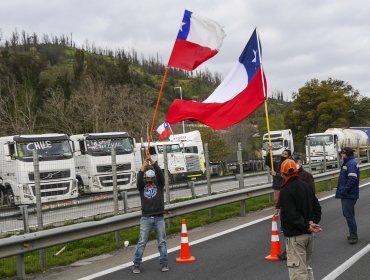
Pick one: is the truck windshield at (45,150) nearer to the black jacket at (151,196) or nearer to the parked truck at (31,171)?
the parked truck at (31,171)

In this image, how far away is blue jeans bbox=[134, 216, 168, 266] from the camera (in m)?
7.89

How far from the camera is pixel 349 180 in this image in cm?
969

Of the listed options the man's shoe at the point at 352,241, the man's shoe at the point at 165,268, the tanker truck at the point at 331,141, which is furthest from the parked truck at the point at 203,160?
the man's shoe at the point at 165,268

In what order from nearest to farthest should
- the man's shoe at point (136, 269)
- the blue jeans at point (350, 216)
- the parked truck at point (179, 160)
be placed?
the man's shoe at point (136, 269) < the blue jeans at point (350, 216) < the parked truck at point (179, 160)

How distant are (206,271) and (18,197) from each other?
432 inches

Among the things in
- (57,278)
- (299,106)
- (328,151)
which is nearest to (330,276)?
(57,278)

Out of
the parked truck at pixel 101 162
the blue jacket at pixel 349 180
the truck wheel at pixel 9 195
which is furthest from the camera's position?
the parked truck at pixel 101 162

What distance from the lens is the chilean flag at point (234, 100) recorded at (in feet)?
34.4

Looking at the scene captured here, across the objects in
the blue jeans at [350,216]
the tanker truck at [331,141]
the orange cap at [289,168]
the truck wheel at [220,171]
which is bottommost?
the blue jeans at [350,216]

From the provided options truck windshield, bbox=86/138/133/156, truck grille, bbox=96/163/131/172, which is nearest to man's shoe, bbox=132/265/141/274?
truck grille, bbox=96/163/131/172

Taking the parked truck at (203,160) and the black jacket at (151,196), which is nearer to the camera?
the black jacket at (151,196)

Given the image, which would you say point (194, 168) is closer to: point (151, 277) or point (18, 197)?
point (18, 197)

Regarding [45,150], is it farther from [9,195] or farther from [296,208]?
[296,208]

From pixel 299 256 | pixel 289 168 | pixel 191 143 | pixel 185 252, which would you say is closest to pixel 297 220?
pixel 299 256
